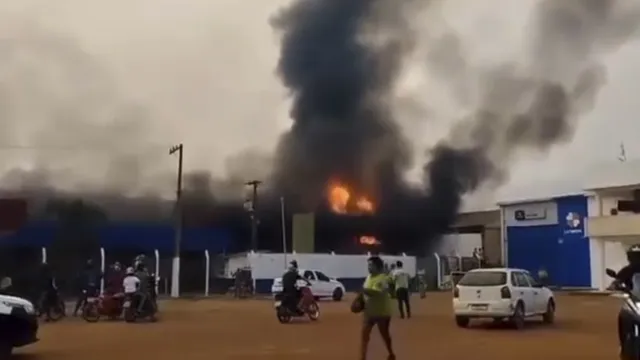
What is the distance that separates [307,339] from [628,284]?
28.0 feet

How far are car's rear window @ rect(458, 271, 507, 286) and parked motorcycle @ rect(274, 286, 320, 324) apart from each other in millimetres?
4939

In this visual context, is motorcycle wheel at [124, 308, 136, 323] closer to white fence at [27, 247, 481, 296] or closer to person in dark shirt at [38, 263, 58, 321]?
person in dark shirt at [38, 263, 58, 321]

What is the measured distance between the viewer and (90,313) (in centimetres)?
2425

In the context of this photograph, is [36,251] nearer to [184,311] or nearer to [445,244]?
[184,311]

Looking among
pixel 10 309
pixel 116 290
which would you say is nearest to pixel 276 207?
pixel 116 290

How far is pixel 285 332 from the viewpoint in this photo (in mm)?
19812

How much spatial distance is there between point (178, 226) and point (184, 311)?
48.0 feet

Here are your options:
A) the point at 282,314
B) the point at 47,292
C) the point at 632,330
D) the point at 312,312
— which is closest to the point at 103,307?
the point at 47,292

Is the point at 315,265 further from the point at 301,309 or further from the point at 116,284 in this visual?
the point at 301,309

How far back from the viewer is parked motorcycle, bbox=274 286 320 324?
23.5m

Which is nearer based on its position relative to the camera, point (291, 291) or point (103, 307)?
point (291, 291)

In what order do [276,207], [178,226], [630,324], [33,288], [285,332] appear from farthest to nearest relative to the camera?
1. [276,207]
2. [178,226]
3. [33,288]
4. [285,332]
5. [630,324]

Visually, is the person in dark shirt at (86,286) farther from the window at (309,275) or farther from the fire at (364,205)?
the fire at (364,205)

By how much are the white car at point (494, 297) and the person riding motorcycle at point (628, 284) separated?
8.75 m
